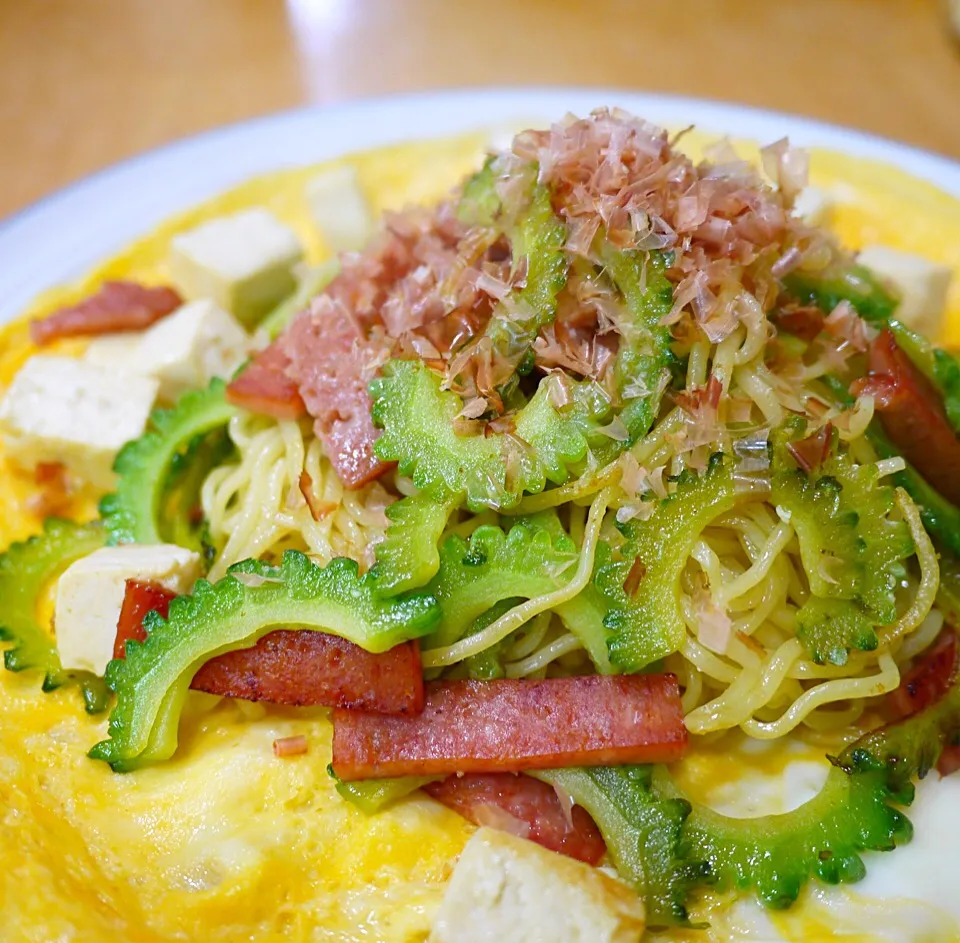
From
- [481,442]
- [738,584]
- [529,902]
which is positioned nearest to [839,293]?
[738,584]

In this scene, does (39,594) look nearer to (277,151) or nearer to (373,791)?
(373,791)

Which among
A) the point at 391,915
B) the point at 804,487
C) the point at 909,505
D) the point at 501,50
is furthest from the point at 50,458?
the point at 501,50

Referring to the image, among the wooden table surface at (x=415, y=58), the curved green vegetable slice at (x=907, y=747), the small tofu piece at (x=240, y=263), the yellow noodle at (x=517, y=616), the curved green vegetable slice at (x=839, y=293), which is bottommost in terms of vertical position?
the curved green vegetable slice at (x=907, y=747)

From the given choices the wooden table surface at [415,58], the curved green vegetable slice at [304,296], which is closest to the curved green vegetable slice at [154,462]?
the curved green vegetable slice at [304,296]

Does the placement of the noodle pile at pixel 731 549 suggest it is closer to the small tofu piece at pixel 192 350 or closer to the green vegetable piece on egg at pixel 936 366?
the green vegetable piece on egg at pixel 936 366

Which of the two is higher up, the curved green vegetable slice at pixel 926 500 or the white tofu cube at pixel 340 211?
the white tofu cube at pixel 340 211

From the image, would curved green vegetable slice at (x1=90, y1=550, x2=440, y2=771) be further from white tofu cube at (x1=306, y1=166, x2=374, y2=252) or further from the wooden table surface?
the wooden table surface
